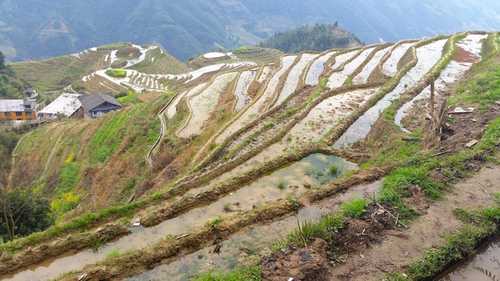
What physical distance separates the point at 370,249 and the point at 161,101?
35.5m

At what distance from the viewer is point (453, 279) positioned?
28.8ft

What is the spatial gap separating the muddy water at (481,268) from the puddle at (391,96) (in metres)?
8.88

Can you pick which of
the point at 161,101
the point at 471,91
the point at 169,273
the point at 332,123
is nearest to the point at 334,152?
the point at 332,123

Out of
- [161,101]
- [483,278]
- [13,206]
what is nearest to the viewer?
[483,278]

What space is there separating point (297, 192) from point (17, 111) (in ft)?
233

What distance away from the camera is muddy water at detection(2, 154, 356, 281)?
9.47m

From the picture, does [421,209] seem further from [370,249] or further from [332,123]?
[332,123]

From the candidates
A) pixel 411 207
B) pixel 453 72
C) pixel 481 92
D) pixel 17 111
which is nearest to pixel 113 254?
pixel 411 207

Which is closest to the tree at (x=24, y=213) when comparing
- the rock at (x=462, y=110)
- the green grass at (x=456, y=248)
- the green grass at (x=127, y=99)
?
the green grass at (x=456, y=248)

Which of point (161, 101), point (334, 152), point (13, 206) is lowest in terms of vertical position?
point (161, 101)

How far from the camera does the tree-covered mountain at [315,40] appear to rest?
459 ft

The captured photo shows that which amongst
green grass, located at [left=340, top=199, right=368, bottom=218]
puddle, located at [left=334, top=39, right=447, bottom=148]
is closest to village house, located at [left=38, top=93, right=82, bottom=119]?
puddle, located at [left=334, top=39, right=447, bottom=148]

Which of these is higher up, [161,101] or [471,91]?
[471,91]

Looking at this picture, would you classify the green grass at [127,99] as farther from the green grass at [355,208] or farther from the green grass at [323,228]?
the green grass at [323,228]
